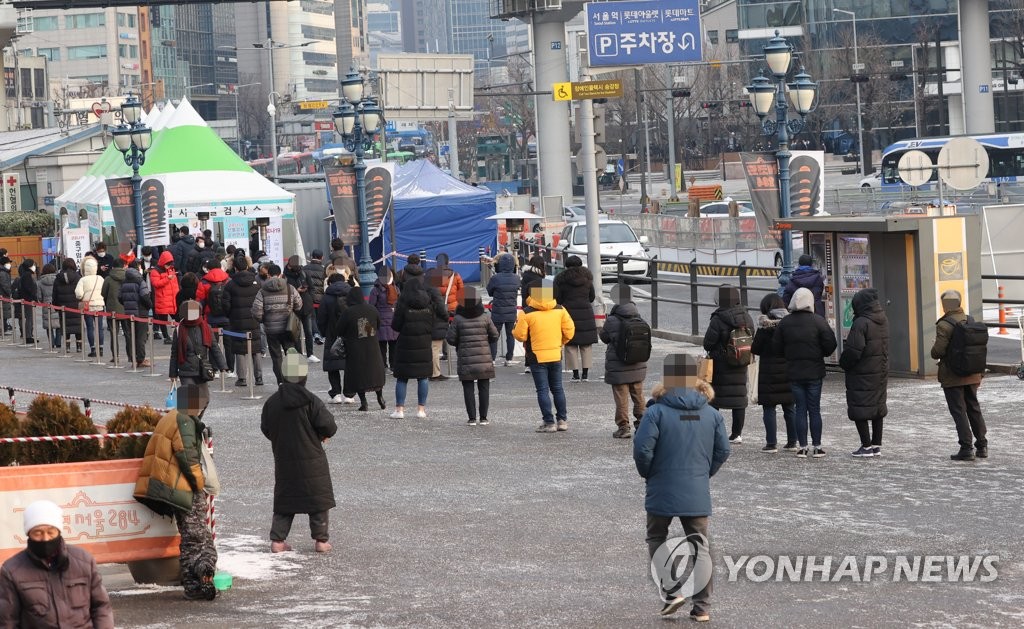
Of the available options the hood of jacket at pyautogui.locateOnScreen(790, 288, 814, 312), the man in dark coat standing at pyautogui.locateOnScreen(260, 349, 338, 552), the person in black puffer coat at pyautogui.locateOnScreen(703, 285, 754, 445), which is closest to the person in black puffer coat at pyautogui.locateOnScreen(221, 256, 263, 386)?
the person in black puffer coat at pyautogui.locateOnScreen(703, 285, 754, 445)

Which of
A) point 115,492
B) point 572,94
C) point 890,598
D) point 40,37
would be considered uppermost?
point 40,37

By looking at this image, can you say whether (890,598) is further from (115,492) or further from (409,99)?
(409,99)

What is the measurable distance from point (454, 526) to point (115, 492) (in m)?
2.90

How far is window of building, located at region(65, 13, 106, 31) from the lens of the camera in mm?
163750

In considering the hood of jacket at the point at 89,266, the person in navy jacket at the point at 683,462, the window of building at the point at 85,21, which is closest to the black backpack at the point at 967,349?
the person in navy jacket at the point at 683,462

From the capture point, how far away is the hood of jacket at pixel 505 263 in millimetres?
22781

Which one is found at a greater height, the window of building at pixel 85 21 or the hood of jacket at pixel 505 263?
the window of building at pixel 85 21

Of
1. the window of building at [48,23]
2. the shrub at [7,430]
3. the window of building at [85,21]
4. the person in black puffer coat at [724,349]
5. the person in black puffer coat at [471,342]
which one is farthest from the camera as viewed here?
the window of building at [48,23]

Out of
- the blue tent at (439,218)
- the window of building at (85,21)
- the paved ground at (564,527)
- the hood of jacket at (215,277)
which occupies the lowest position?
the paved ground at (564,527)

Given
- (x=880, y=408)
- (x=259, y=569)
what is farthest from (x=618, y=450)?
(x=259, y=569)

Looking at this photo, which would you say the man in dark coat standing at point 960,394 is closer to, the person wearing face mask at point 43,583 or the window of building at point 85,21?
the person wearing face mask at point 43,583

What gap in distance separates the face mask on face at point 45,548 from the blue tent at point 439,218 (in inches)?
1239

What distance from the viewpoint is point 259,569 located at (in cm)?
1039

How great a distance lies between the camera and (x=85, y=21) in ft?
539
